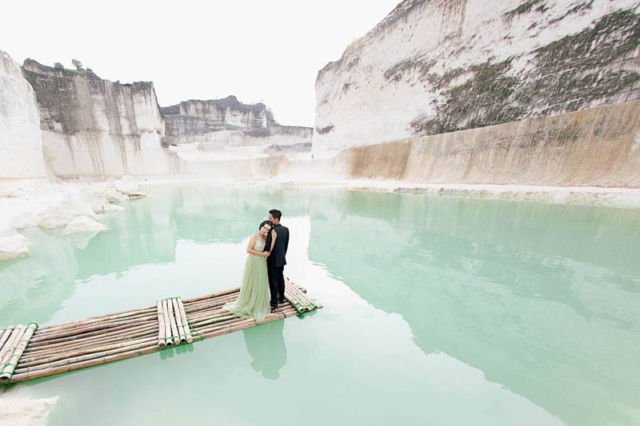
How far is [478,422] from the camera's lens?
2.15 metres

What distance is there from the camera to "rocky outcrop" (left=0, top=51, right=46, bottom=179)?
14672 mm

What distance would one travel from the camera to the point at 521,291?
448cm

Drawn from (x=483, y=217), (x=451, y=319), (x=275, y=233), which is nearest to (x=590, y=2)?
(x=483, y=217)

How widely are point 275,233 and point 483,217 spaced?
9.72 meters

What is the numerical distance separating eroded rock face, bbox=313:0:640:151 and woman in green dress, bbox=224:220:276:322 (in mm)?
21104

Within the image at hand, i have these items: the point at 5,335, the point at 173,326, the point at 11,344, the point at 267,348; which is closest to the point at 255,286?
the point at 267,348

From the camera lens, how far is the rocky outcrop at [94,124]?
26266mm

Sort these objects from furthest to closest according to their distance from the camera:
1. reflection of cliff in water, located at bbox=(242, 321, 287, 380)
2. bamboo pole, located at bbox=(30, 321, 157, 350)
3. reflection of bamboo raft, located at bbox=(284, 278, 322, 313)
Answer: reflection of bamboo raft, located at bbox=(284, 278, 322, 313) < bamboo pole, located at bbox=(30, 321, 157, 350) < reflection of cliff in water, located at bbox=(242, 321, 287, 380)

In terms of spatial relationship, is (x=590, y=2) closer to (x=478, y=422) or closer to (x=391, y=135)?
(x=391, y=135)

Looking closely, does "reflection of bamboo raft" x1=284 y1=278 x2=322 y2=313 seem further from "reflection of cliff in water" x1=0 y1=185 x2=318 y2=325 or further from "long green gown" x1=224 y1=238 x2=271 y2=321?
"reflection of cliff in water" x1=0 y1=185 x2=318 y2=325

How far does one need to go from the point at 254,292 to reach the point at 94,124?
3609 centimetres

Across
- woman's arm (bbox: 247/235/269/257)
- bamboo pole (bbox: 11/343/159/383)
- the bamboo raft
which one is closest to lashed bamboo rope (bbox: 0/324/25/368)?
the bamboo raft

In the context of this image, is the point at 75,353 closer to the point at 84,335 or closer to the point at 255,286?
the point at 84,335

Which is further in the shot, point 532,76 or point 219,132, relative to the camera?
point 219,132
